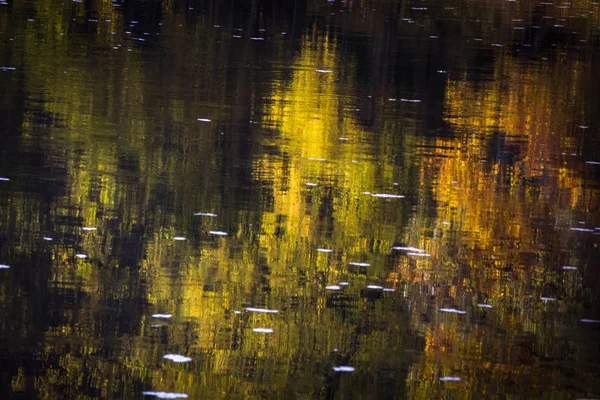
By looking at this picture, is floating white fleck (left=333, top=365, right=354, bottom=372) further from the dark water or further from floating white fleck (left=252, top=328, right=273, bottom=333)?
floating white fleck (left=252, top=328, right=273, bottom=333)

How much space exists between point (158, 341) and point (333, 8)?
94.9 ft

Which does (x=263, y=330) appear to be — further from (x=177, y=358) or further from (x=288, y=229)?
(x=288, y=229)

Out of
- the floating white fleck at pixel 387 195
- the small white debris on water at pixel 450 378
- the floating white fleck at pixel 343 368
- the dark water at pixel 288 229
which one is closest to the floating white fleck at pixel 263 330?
the dark water at pixel 288 229

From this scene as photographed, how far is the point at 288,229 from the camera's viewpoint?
9617 millimetres

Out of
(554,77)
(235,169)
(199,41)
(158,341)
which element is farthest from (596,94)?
(158,341)

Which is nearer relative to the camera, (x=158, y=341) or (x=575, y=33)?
(x=158, y=341)

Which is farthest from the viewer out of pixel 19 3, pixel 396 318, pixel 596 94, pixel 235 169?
pixel 19 3

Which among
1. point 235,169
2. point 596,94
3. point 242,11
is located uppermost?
point 242,11

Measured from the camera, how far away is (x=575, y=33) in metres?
32.2

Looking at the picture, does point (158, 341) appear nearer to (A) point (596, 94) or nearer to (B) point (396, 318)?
(B) point (396, 318)

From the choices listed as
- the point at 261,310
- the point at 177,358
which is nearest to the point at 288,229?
the point at 261,310

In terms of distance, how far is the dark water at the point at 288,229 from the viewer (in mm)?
6578

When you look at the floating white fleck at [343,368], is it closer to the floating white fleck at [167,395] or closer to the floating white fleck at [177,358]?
the floating white fleck at [177,358]

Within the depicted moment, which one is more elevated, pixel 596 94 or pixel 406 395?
pixel 596 94
